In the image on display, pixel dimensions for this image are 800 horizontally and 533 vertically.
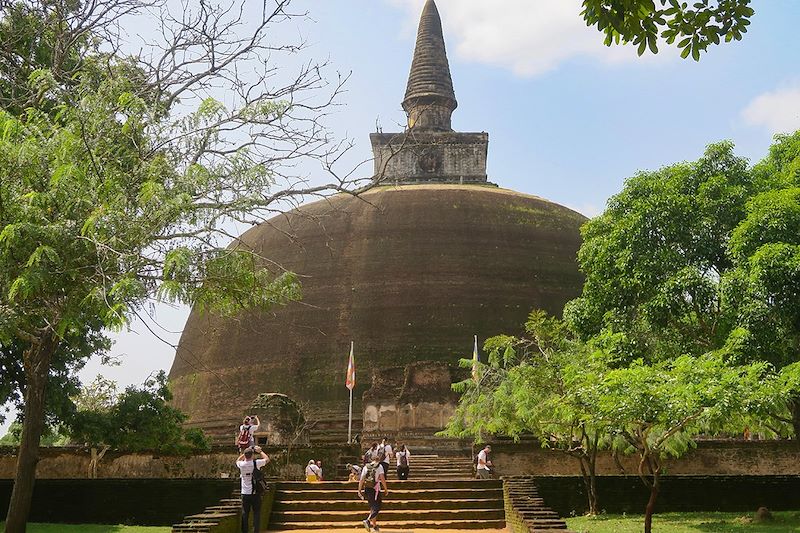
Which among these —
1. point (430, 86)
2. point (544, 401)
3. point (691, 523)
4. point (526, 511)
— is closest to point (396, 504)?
point (526, 511)

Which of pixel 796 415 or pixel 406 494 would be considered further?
pixel 796 415

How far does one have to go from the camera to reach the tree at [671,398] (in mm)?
9984

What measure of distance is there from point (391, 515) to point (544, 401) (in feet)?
13.4

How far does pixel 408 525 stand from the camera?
10523 millimetres

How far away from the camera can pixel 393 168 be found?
33.1m

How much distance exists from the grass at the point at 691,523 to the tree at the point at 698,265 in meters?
1.66

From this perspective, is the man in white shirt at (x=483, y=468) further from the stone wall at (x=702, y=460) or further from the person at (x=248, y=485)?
the person at (x=248, y=485)

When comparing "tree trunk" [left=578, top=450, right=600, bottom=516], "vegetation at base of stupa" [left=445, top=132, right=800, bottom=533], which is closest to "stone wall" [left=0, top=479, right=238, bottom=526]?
"vegetation at base of stupa" [left=445, top=132, right=800, bottom=533]

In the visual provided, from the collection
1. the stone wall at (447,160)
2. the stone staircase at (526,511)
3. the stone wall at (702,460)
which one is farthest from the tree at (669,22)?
the stone wall at (447,160)

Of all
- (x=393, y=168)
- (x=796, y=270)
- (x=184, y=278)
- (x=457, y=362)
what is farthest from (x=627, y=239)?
(x=393, y=168)

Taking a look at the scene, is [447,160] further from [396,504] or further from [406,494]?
[396,504]

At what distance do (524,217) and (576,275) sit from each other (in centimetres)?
254

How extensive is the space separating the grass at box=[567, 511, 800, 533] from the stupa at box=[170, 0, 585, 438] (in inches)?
371

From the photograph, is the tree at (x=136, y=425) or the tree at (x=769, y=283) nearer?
the tree at (x=769, y=283)
